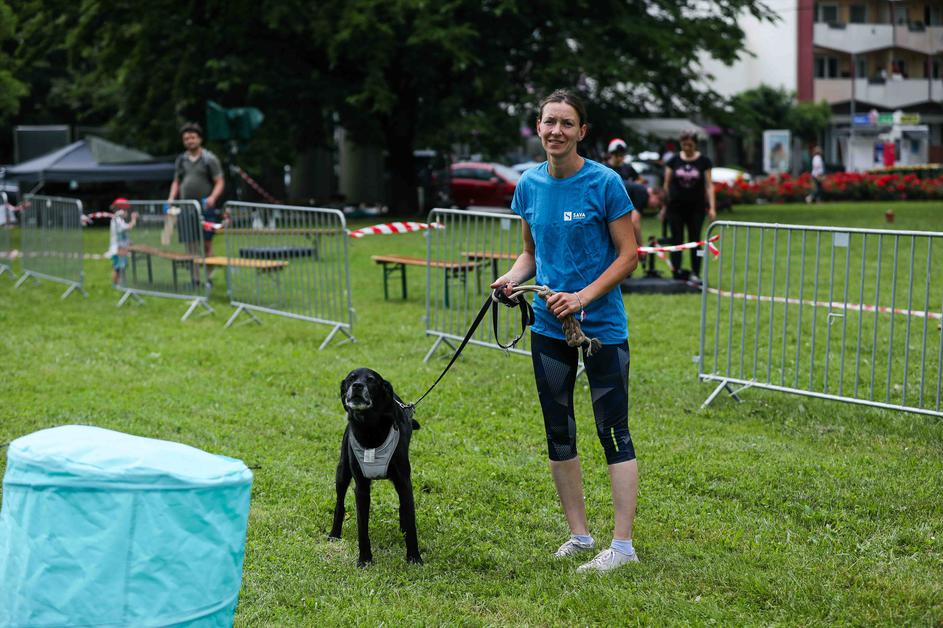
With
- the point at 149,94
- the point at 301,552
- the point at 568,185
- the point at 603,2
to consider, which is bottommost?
the point at 301,552

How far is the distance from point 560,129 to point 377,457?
158 centimetres

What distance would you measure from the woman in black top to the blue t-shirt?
8755 millimetres

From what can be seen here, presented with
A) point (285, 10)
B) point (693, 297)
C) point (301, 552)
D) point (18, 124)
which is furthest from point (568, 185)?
point (18, 124)

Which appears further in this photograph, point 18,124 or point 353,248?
point 18,124

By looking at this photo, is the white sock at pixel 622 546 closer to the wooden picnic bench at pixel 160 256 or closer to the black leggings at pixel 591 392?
the black leggings at pixel 591 392

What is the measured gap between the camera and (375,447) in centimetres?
481

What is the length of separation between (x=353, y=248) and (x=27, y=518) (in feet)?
59.4

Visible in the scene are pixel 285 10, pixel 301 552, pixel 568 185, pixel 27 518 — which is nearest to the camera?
pixel 27 518

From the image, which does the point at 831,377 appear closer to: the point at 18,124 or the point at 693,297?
the point at 693,297

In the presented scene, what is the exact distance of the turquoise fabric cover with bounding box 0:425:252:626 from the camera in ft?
10.4

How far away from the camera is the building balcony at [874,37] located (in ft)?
206

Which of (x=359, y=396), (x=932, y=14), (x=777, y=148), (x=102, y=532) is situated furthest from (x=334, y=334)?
(x=932, y=14)

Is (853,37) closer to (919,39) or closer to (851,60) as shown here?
(851,60)

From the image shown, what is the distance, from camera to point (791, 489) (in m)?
5.93
